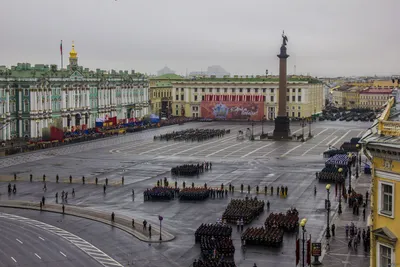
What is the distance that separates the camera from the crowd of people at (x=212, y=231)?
36125mm

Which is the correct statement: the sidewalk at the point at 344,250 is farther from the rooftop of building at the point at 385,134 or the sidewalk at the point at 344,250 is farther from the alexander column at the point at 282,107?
the alexander column at the point at 282,107

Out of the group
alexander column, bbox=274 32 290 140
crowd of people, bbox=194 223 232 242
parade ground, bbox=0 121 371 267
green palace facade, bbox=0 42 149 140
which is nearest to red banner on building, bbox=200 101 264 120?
green palace facade, bbox=0 42 149 140

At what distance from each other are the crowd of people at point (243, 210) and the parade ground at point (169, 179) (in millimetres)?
724

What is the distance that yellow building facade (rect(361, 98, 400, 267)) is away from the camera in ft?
63.0

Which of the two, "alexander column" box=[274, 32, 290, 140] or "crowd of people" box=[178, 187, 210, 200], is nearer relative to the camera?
"crowd of people" box=[178, 187, 210, 200]

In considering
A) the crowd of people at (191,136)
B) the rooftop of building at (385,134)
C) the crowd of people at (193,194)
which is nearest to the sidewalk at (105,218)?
the crowd of people at (193,194)

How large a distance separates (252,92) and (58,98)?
204 feet

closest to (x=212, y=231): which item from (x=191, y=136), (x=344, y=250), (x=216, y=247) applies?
(x=216, y=247)

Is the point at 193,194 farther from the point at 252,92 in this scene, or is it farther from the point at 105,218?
the point at 252,92

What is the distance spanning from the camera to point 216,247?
1331 inches

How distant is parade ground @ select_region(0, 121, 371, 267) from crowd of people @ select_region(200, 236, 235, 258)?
531mm

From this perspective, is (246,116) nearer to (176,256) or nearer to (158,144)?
(158,144)

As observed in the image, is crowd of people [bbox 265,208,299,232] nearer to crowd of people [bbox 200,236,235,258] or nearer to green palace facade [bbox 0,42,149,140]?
crowd of people [bbox 200,236,235,258]

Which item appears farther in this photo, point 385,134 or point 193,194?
point 193,194
